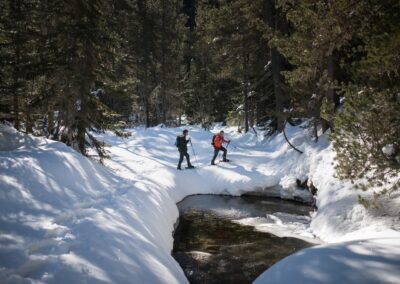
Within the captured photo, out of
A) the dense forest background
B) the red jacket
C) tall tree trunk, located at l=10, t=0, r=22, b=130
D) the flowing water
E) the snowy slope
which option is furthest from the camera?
the red jacket

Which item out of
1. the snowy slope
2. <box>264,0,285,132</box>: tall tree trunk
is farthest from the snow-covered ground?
<box>264,0,285,132</box>: tall tree trunk

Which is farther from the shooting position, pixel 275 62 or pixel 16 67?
pixel 275 62

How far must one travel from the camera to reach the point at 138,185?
11.9 metres

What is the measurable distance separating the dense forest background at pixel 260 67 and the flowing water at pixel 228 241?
3050mm

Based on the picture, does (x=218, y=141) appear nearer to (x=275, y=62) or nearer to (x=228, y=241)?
(x=275, y=62)

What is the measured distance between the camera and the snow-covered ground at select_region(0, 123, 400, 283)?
5.18m

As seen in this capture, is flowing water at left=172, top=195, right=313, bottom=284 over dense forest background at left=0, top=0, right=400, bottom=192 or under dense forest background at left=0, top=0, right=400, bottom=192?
under

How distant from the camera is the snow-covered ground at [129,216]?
518 cm

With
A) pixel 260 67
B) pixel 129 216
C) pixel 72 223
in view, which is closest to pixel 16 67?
pixel 129 216

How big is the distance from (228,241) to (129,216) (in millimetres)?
3350

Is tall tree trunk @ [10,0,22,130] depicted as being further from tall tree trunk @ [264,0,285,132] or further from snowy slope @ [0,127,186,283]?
tall tree trunk @ [264,0,285,132]

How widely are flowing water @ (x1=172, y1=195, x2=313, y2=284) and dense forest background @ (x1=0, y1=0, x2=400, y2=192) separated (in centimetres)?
305

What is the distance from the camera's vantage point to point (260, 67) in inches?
963

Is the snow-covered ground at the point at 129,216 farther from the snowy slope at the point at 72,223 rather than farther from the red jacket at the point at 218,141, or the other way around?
the red jacket at the point at 218,141
